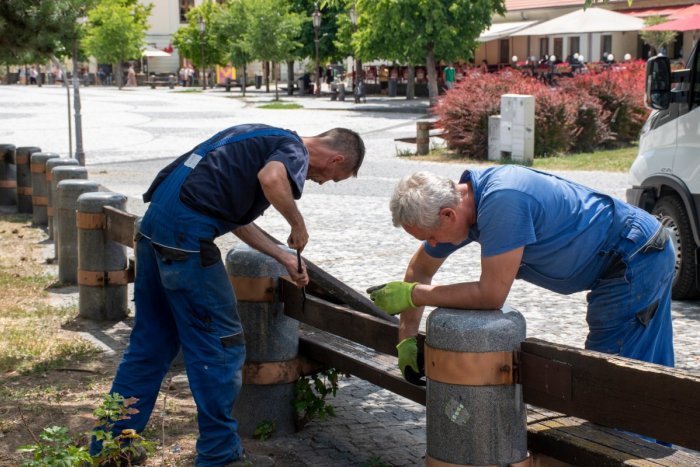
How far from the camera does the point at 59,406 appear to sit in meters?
5.86

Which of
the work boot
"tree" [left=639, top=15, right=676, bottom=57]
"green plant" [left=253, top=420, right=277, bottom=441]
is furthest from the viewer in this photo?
"tree" [left=639, top=15, right=676, bottom=57]

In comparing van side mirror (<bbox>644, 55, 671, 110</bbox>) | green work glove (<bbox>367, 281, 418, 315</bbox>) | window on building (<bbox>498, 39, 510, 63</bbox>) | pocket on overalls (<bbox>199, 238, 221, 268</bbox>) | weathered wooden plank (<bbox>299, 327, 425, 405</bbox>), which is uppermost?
window on building (<bbox>498, 39, 510, 63</bbox>)

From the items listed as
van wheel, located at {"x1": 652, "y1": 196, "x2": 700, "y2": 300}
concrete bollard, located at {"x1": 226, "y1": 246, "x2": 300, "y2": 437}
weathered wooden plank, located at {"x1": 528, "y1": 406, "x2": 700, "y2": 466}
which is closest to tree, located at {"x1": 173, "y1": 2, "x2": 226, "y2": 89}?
van wheel, located at {"x1": 652, "y1": 196, "x2": 700, "y2": 300}

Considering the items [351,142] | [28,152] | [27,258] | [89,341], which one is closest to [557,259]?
[351,142]

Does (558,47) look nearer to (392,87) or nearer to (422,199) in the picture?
(392,87)

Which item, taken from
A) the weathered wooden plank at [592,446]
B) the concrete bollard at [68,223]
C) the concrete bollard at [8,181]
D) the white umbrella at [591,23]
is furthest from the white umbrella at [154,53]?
the weathered wooden plank at [592,446]

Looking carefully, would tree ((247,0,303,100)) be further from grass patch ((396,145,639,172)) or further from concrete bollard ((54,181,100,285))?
concrete bollard ((54,181,100,285))

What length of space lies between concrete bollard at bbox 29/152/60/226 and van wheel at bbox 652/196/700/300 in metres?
6.90

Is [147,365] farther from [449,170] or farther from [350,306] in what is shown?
[449,170]

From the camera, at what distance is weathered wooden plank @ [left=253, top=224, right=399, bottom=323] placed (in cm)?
502

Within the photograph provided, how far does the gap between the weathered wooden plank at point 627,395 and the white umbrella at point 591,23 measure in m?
34.0

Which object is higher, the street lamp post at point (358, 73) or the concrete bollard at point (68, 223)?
the street lamp post at point (358, 73)

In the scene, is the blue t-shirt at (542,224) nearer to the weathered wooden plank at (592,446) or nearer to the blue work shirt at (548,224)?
the blue work shirt at (548,224)

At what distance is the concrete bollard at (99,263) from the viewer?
7793 millimetres
